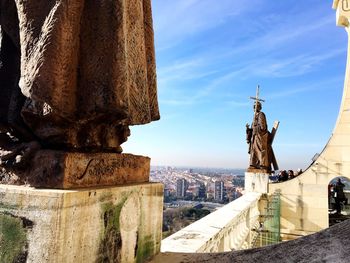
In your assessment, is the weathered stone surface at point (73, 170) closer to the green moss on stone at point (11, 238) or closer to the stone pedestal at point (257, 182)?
the green moss on stone at point (11, 238)

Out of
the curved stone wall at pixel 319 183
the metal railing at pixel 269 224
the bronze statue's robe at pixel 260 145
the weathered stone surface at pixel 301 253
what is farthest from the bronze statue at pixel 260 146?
the weathered stone surface at pixel 301 253

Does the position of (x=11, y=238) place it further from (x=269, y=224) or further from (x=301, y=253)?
(x=269, y=224)

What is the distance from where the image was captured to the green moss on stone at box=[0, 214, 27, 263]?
121cm

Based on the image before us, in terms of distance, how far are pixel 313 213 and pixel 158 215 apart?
1139 cm

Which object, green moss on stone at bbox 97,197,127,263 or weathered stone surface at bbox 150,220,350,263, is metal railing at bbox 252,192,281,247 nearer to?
weathered stone surface at bbox 150,220,350,263

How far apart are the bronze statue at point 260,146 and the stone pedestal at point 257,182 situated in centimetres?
44

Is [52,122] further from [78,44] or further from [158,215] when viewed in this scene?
[158,215]

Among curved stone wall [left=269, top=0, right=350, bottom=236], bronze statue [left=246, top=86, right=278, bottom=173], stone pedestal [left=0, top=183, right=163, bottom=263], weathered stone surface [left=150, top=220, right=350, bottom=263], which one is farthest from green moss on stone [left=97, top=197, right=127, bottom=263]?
bronze statue [left=246, top=86, right=278, bottom=173]

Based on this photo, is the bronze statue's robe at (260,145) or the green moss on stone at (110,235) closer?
the green moss on stone at (110,235)

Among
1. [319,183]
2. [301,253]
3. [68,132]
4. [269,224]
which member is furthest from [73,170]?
[319,183]

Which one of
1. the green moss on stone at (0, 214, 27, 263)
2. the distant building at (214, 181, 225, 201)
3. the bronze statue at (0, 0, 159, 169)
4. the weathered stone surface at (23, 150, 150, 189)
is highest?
the bronze statue at (0, 0, 159, 169)

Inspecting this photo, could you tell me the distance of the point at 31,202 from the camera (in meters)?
1.22

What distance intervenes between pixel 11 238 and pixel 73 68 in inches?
→ 27.6

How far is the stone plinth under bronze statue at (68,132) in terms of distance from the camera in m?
1.21
